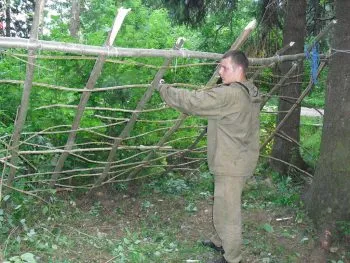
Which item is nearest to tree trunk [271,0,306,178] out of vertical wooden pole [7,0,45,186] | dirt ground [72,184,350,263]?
dirt ground [72,184,350,263]

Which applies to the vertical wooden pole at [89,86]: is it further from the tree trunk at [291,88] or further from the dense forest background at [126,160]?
the tree trunk at [291,88]

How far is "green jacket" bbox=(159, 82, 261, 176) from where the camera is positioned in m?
3.43

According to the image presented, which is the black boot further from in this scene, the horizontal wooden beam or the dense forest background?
the horizontal wooden beam

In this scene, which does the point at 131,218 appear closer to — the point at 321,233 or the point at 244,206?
the point at 244,206

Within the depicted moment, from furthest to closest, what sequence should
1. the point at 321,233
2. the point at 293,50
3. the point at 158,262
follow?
the point at 293,50
the point at 321,233
the point at 158,262

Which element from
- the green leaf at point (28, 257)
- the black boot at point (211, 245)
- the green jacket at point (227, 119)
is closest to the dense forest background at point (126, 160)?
the green leaf at point (28, 257)

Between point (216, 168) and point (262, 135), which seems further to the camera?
point (262, 135)

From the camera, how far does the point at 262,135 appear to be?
20.7 ft

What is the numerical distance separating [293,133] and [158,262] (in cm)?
330

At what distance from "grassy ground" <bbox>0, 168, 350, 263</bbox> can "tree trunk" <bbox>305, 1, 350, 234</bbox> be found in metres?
0.30

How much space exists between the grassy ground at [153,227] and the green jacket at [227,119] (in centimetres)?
105

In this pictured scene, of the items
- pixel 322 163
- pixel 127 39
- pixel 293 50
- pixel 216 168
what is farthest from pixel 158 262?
pixel 293 50

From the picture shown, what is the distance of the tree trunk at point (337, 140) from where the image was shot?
4.23 meters

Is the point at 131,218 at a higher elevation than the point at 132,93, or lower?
lower
